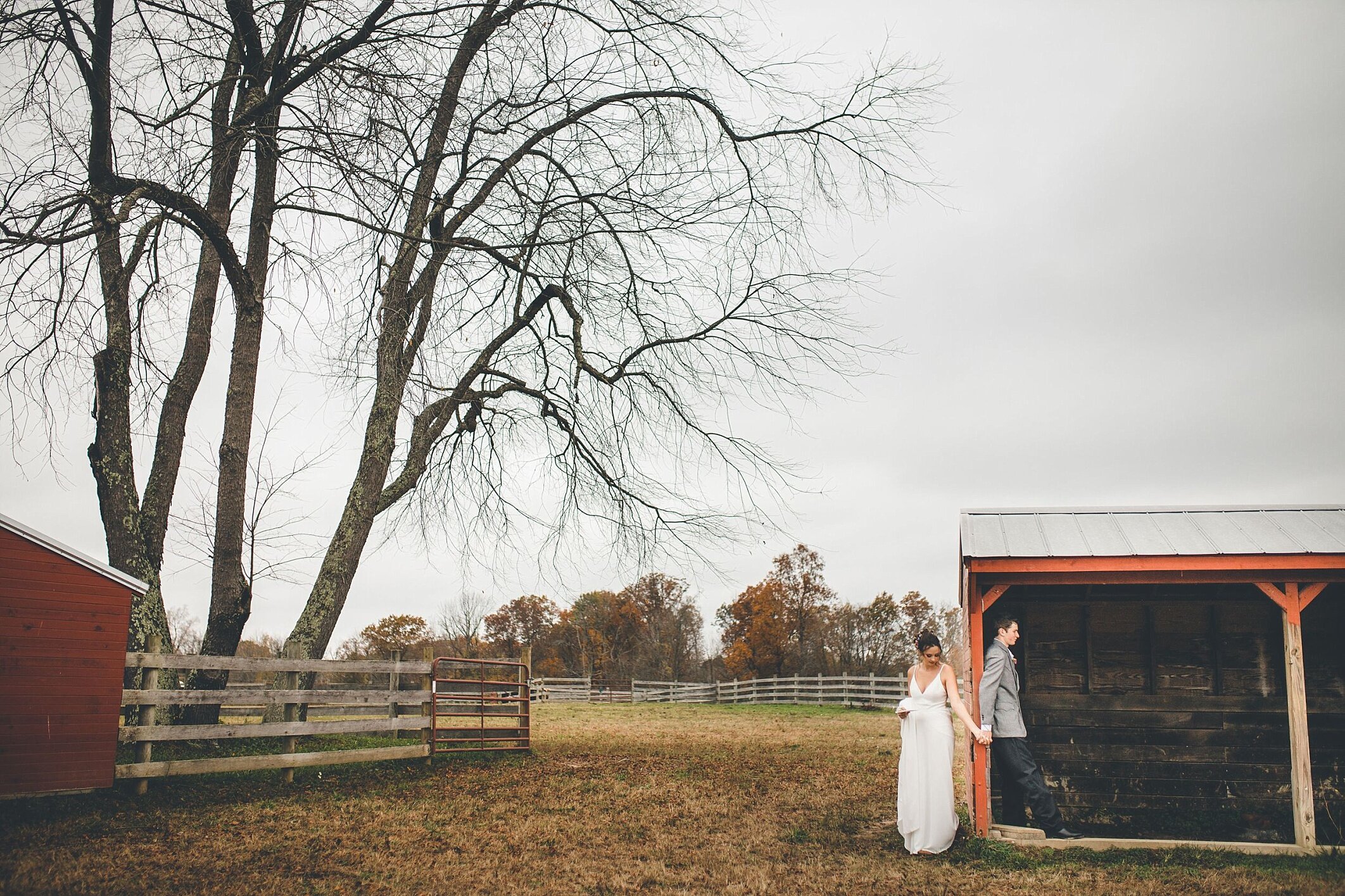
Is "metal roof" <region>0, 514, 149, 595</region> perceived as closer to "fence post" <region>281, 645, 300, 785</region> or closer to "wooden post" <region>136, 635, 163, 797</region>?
"wooden post" <region>136, 635, 163, 797</region>

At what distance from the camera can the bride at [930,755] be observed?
7.20m

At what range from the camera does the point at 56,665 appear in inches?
303

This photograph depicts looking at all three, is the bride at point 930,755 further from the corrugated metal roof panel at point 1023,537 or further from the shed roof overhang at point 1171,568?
the corrugated metal roof panel at point 1023,537

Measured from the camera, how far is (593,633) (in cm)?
5991

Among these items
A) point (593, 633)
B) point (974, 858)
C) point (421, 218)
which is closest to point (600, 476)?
point (421, 218)

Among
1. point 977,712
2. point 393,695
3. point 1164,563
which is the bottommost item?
point 393,695

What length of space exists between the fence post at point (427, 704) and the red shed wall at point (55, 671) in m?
3.91

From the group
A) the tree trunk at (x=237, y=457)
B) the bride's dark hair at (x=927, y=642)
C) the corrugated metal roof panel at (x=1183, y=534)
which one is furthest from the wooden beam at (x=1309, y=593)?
the tree trunk at (x=237, y=457)

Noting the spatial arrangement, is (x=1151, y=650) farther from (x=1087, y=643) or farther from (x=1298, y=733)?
(x=1298, y=733)

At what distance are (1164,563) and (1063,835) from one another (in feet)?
7.77

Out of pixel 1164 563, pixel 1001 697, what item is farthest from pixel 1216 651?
pixel 1001 697

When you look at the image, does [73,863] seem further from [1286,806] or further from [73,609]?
[1286,806]

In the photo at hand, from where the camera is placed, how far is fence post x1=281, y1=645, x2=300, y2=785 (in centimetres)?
931

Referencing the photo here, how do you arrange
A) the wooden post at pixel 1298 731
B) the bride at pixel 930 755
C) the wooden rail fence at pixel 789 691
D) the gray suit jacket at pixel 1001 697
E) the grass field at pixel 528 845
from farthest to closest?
the wooden rail fence at pixel 789 691
the gray suit jacket at pixel 1001 697
the bride at pixel 930 755
the wooden post at pixel 1298 731
the grass field at pixel 528 845
